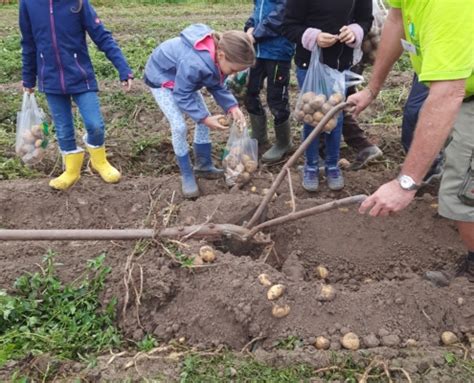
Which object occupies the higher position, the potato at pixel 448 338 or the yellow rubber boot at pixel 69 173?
the potato at pixel 448 338

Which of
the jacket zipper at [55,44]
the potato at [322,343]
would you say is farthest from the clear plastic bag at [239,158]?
the potato at [322,343]

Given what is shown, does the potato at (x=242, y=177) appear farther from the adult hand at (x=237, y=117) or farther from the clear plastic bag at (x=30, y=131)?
the clear plastic bag at (x=30, y=131)

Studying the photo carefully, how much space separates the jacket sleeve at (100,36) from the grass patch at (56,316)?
1.61 m

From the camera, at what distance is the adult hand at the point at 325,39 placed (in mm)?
3732

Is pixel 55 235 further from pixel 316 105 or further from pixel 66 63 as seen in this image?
pixel 316 105

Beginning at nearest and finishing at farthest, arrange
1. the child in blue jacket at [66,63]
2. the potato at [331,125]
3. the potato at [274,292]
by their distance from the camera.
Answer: the potato at [274,292]
the potato at [331,125]
the child in blue jacket at [66,63]

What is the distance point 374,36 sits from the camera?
168 inches

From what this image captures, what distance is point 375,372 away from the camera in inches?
104

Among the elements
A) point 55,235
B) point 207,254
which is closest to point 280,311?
point 207,254

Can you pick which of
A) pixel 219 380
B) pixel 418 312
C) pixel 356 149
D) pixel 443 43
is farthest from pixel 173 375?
pixel 356 149

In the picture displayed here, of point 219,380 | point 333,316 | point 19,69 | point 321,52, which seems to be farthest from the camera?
point 19,69

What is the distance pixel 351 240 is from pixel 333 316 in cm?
81

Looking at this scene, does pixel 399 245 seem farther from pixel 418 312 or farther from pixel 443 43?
pixel 443 43

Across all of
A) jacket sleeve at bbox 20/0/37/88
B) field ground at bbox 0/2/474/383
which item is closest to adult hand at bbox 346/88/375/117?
field ground at bbox 0/2/474/383
